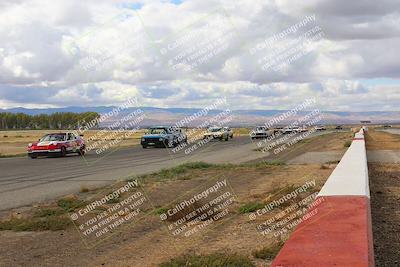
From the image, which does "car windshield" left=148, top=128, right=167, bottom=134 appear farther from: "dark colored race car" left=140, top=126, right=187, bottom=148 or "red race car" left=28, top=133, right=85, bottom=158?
"red race car" left=28, top=133, right=85, bottom=158

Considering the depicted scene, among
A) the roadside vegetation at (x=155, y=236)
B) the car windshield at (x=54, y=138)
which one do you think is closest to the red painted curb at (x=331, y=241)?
the roadside vegetation at (x=155, y=236)

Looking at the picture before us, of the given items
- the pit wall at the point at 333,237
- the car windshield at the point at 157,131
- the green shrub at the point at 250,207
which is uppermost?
the car windshield at the point at 157,131

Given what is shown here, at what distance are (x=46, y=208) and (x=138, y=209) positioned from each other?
74.3 inches

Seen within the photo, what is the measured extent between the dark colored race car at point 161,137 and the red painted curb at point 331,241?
35.0 m

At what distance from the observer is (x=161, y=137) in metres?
40.1

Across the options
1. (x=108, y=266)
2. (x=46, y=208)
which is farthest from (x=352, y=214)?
(x=46, y=208)

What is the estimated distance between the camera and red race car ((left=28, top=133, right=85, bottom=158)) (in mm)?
30469

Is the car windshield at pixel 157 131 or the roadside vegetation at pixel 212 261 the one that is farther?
the car windshield at pixel 157 131

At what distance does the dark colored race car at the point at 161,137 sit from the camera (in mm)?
40156

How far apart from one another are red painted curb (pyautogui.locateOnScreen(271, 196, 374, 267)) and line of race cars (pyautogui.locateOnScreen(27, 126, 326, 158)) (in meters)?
27.1

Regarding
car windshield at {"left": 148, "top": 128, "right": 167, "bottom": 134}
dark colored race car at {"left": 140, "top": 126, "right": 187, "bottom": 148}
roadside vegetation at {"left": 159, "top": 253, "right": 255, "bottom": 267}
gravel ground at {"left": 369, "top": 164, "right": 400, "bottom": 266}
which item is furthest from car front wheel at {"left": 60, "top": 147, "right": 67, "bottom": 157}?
roadside vegetation at {"left": 159, "top": 253, "right": 255, "bottom": 267}

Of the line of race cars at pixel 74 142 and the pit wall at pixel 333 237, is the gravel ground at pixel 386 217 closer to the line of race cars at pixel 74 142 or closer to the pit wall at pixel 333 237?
the pit wall at pixel 333 237

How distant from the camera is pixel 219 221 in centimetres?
874

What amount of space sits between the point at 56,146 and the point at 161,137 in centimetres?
1104
